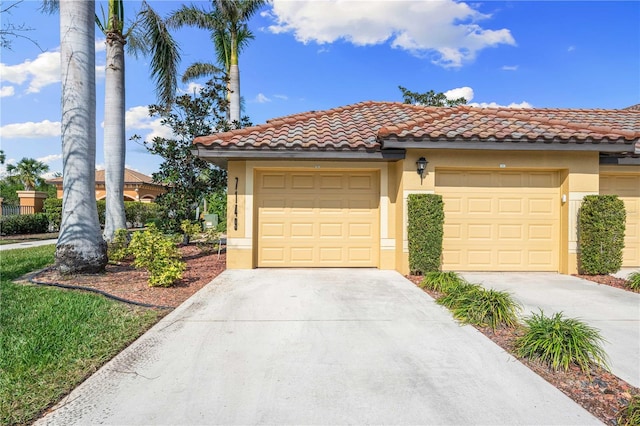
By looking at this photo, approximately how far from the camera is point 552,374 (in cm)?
335

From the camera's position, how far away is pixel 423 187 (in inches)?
314

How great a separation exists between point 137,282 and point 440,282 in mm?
5958

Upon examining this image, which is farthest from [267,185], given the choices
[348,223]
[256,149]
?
[348,223]

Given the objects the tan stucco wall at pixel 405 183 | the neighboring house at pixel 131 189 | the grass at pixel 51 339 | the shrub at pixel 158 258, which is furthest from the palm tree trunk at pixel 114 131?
the neighboring house at pixel 131 189

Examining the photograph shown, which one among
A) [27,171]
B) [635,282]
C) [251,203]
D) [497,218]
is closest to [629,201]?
[635,282]

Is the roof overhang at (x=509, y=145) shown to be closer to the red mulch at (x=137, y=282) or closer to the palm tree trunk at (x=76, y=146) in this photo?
the red mulch at (x=137, y=282)

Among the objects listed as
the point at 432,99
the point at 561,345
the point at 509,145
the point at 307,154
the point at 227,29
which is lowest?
the point at 561,345

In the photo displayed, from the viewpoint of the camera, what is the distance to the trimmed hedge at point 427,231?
7605 mm

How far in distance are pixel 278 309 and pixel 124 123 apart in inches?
352

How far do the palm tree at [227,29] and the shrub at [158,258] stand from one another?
869 centimetres

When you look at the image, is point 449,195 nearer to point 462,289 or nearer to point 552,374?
point 462,289

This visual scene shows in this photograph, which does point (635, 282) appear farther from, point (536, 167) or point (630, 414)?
point (630, 414)

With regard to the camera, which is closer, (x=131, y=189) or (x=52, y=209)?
(x=52, y=209)

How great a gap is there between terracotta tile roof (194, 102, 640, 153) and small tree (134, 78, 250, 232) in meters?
3.67
